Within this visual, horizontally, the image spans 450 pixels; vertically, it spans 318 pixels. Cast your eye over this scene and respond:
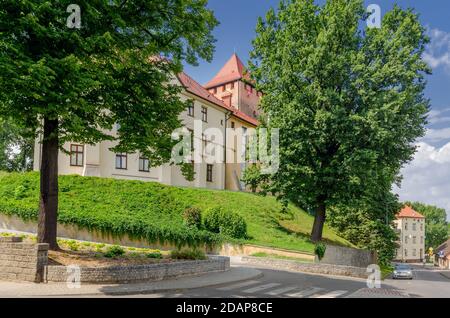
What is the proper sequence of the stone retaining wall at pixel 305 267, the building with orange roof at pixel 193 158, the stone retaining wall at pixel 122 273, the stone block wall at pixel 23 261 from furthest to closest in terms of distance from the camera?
the building with orange roof at pixel 193 158 → the stone retaining wall at pixel 305 267 → the stone retaining wall at pixel 122 273 → the stone block wall at pixel 23 261

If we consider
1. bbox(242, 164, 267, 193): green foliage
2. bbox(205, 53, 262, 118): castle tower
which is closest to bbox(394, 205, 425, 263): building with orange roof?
bbox(205, 53, 262, 118): castle tower

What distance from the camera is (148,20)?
44.1 ft

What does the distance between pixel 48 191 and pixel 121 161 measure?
71.3ft

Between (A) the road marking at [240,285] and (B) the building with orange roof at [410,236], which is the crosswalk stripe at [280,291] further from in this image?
(B) the building with orange roof at [410,236]

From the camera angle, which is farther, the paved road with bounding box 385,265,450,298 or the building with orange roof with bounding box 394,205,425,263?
the building with orange roof with bounding box 394,205,425,263

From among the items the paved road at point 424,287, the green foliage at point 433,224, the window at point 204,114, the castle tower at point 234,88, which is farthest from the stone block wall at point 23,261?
the green foliage at point 433,224

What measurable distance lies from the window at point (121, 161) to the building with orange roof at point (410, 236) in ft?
275

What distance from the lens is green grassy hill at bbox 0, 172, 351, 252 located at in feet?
78.2

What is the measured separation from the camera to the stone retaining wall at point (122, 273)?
38.6 ft

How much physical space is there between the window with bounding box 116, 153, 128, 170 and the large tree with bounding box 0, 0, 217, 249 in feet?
65.8

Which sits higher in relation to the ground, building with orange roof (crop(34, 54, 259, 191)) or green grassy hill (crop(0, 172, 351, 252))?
building with orange roof (crop(34, 54, 259, 191))

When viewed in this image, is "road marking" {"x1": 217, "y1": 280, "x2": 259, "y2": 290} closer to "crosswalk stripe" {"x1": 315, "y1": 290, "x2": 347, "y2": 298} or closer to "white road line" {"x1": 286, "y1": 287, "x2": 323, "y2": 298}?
"white road line" {"x1": 286, "y1": 287, "x2": 323, "y2": 298}

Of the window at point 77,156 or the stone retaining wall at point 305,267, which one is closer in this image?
the stone retaining wall at point 305,267

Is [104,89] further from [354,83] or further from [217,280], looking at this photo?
[354,83]
